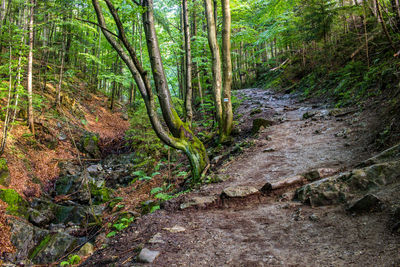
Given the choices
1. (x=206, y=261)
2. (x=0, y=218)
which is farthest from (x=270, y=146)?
(x=0, y=218)

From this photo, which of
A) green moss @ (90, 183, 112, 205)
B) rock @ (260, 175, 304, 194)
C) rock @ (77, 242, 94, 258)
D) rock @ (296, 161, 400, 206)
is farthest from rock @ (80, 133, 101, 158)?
rock @ (296, 161, 400, 206)

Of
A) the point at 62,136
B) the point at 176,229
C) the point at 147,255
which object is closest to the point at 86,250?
the point at 176,229

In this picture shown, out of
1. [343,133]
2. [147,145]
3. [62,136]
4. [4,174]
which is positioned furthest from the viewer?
[62,136]

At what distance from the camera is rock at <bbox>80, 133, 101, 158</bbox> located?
10.6 meters

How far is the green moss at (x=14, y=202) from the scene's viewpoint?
19.0 feet

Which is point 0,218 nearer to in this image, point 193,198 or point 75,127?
point 193,198

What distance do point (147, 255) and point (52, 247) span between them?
3978 millimetres

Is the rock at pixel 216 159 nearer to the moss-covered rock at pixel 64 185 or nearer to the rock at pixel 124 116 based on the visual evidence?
the moss-covered rock at pixel 64 185

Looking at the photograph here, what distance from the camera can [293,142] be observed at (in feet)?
20.9

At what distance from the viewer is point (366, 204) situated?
2.65m

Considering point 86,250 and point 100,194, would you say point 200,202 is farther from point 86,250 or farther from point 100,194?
point 100,194

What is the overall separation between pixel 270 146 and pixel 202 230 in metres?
4.00

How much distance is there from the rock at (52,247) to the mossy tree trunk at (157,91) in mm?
3256

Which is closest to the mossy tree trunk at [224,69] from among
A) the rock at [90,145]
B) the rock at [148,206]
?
the rock at [148,206]
